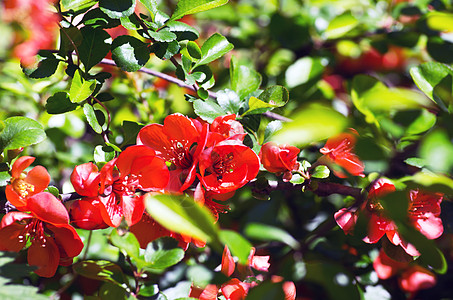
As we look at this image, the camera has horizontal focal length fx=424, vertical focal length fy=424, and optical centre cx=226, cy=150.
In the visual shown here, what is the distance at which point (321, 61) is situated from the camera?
1.44m

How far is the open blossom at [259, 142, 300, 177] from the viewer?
0.82 metres

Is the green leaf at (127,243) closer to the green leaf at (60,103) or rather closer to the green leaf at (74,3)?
the green leaf at (60,103)

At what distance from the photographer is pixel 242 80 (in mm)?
1000

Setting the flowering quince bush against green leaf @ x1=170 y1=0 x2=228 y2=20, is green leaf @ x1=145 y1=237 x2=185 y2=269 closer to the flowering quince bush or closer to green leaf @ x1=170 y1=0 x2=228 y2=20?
the flowering quince bush

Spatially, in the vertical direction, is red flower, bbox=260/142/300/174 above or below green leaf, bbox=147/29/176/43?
below

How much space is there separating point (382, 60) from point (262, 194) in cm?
169

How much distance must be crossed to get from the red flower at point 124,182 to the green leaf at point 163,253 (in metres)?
0.06

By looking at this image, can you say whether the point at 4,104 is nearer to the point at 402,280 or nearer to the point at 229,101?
the point at 229,101

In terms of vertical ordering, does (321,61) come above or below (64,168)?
above

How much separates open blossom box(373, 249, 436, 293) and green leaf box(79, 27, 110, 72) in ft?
2.59

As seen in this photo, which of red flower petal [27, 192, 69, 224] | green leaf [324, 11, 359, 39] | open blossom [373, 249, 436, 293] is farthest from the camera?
green leaf [324, 11, 359, 39]

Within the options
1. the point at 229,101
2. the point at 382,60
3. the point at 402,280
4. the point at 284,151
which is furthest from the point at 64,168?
the point at 382,60

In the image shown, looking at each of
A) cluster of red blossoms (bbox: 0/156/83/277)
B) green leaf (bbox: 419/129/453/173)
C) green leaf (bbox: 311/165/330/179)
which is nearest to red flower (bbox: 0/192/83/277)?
cluster of red blossoms (bbox: 0/156/83/277)

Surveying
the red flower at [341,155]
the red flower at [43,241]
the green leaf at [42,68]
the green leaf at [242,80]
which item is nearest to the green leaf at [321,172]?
the red flower at [341,155]
